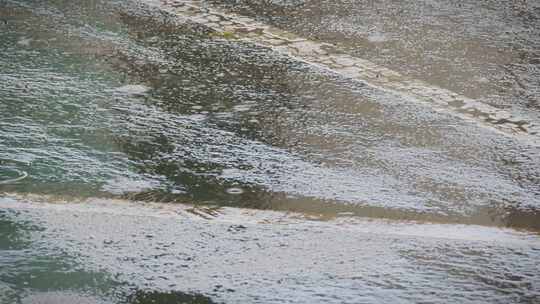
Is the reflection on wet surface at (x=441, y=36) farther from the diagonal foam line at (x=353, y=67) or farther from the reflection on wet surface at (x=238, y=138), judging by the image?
the reflection on wet surface at (x=238, y=138)

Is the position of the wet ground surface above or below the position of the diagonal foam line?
below

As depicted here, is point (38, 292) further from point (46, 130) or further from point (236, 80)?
point (236, 80)

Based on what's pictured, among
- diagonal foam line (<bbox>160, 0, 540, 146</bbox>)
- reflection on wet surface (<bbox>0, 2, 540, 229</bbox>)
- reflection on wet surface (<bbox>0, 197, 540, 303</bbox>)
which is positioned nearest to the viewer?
reflection on wet surface (<bbox>0, 197, 540, 303</bbox>)

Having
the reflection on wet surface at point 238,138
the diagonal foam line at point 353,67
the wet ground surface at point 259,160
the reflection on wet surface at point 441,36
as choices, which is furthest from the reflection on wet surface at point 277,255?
the reflection on wet surface at point 441,36

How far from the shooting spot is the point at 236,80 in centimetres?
527

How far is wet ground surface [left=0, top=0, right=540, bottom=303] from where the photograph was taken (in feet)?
10.6

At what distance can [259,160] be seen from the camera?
165 inches

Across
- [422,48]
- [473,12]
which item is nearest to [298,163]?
[422,48]

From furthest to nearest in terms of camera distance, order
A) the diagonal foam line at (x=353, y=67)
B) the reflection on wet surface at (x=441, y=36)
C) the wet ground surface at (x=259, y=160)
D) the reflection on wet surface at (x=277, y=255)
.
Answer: the reflection on wet surface at (x=441, y=36)
the diagonal foam line at (x=353, y=67)
the wet ground surface at (x=259, y=160)
the reflection on wet surface at (x=277, y=255)

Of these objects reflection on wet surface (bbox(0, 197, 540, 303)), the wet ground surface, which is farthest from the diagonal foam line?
reflection on wet surface (bbox(0, 197, 540, 303))

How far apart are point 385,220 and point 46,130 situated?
2014 millimetres

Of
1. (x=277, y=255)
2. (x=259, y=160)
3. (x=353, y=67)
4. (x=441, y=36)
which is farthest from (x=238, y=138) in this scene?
(x=441, y=36)

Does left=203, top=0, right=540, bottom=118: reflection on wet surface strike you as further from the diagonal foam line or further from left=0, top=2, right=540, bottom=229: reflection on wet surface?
left=0, top=2, right=540, bottom=229: reflection on wet surface

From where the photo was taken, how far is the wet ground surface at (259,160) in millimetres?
3223
